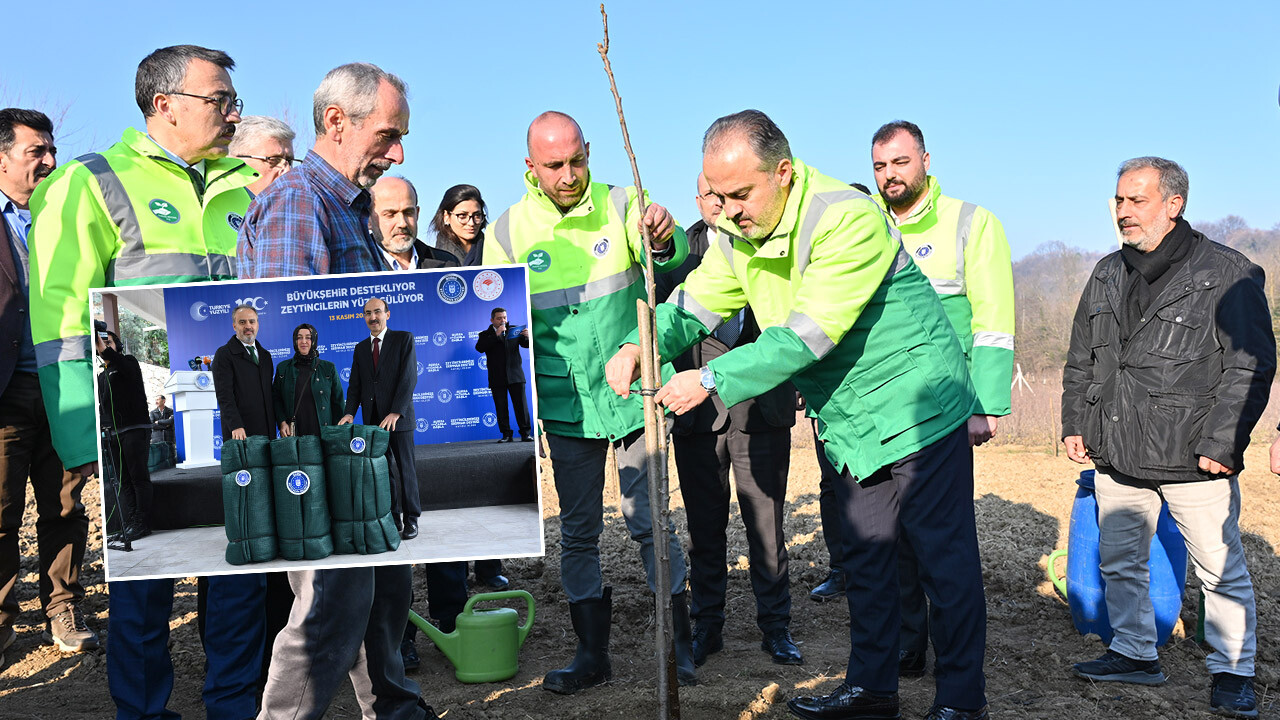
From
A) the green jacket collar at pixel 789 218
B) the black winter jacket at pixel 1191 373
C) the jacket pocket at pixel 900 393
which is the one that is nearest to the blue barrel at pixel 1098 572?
the black winter jacket at pixel 1191 373

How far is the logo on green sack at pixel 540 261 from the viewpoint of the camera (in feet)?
12.6

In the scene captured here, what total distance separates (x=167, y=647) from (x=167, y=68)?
6.28ft

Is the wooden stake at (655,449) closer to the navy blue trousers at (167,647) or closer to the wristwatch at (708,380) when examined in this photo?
the wristwatch at (708,380)

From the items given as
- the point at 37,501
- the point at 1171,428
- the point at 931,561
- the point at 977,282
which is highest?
the point at 977,282

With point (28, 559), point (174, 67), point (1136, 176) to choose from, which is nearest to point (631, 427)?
point (174, 67)

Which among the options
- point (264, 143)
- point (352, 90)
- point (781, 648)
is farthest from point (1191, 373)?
point (264, 143)

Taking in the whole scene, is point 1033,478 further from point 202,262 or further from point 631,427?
point 202,262

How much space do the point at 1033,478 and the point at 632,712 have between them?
23.6 feet

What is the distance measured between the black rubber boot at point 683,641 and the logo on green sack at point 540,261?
1461 millimetres

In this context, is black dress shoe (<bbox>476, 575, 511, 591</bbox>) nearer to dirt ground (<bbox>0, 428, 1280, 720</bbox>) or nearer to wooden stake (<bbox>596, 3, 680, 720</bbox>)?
dirt ground (<bbox>0, 428, 1280, 720</bbox>)

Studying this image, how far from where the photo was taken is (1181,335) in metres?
3.93

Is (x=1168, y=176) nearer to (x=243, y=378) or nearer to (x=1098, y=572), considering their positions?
(x=1098, y=572)

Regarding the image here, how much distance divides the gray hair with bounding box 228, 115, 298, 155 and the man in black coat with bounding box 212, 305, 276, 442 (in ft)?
8.33

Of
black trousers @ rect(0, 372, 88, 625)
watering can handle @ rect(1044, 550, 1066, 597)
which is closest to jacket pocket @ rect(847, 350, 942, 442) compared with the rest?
watering can handle @ rect(1044, 550, 1066, 597)
